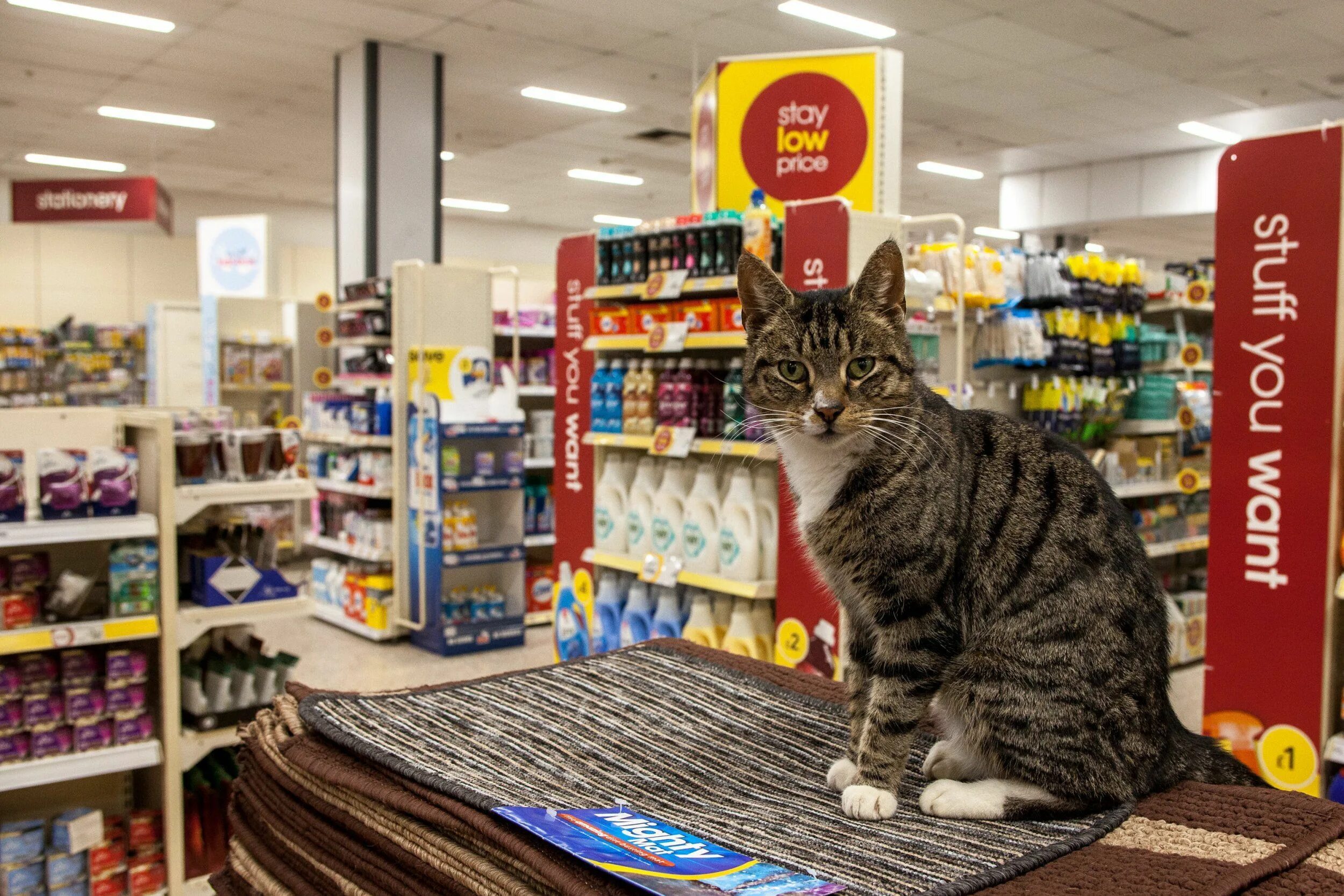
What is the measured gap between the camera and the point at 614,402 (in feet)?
15.6

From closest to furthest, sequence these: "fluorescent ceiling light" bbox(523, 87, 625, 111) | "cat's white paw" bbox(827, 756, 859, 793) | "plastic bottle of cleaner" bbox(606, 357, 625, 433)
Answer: "cat's white paw" bbox(827, 756, 859, 793) → "plastic bottle of cleaner" bbox(606, 357, 625, 433) → "fluorescent ceiling light" bbox(523, 87, 625, 111)

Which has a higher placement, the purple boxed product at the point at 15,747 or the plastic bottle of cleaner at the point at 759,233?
the plastic bottle of cleaner at the point at 759,233

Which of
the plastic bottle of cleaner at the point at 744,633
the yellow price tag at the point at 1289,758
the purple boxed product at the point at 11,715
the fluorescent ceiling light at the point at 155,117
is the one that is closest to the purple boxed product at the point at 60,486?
the purple boxed product at the point at 11,715

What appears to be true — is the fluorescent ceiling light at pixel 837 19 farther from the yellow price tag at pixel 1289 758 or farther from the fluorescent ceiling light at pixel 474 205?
the fluorescent ceiling light at pixel 474 205

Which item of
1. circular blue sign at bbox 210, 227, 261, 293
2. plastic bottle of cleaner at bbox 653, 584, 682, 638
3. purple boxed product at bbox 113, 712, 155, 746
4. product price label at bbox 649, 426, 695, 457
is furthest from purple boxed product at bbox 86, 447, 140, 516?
circular blue sign at bbox 210, 227, 261, 293

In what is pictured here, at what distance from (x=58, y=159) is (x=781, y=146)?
11443mm

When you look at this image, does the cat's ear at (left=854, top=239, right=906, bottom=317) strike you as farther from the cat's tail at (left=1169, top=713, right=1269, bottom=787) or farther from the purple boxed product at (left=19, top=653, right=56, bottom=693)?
the purple boxed product at (left=19, top=653, right=56, bottom=693)

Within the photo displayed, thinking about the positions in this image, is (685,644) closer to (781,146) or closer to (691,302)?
(691,302)

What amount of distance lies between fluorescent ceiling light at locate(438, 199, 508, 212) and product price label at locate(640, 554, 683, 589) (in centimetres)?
1306

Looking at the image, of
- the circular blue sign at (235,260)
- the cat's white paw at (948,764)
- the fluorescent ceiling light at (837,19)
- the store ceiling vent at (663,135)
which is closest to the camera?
the cat's white paw at (948,764)

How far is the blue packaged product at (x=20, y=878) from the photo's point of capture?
9.61 feet

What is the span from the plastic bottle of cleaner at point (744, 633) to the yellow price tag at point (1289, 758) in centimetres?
178

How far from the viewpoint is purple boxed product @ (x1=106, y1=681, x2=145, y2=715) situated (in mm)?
3104

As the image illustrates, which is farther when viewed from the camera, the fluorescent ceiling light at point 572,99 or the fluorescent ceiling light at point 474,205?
the fluorescent ceiling light at point 474,205
